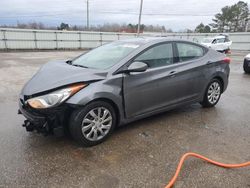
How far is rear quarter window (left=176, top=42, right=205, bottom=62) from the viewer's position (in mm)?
4125

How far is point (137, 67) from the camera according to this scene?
330 cm

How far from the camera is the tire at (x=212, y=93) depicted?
183 inches

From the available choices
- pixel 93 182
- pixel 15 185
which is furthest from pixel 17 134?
pixel 93 182

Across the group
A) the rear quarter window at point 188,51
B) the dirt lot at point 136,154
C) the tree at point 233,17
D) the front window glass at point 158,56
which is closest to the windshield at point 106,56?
the front window glass at point 158,56

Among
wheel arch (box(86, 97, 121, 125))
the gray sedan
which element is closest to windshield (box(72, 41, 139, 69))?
the gray sedan

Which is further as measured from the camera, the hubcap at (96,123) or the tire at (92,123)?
the hubcap at (96,123)

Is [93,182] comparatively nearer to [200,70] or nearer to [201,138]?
[201,138]

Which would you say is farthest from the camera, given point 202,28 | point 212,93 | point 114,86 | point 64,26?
point 202,28

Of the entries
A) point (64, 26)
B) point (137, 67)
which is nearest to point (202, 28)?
point (64, 26)

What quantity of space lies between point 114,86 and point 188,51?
1861mm

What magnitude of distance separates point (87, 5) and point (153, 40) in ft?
135

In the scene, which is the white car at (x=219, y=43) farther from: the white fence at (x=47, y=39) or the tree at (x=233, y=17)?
the tree at (x=233, y=17)

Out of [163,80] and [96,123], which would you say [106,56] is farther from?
[96,123]

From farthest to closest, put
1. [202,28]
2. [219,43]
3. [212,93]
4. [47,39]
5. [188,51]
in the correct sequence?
[202,28], [47,39], [219,43], [212,93], [188,51]
